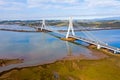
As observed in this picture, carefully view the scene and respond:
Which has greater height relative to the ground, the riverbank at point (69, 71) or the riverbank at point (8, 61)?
the riverbank at point (69, 71)

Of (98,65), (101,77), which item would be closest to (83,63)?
(98,65)

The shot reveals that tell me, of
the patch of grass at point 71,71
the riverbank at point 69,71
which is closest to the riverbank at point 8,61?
the riverbank at point 69,71

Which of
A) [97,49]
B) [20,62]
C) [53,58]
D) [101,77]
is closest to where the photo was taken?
[101,77]

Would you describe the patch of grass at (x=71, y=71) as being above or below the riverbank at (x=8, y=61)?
above

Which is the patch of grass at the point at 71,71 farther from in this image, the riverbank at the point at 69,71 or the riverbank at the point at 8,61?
the riverbank at the point at 8,61

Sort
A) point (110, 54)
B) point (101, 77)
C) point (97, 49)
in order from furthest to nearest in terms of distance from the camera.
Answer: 1. point (97, 49)
2. point (110, 54)
3. point (101, 77)

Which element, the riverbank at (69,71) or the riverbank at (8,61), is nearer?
the riverbank at (69,71)

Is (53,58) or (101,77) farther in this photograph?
(53,58)

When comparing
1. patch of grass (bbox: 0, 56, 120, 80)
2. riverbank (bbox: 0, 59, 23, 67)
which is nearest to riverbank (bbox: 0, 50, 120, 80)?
patch of grass (bbox: 0, 56, 120, 80)

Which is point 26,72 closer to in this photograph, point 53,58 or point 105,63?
point 53,58

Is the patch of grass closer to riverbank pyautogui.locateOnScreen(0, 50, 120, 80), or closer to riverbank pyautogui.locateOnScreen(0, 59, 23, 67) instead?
riverbank pyautogui.locateOnScreen(0, 50, 120, 80)

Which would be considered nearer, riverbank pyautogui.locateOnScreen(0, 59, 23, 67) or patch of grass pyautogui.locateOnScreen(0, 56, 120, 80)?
patch of grass pyautogui.locateOnScreen(0, 56, 120, 80)
